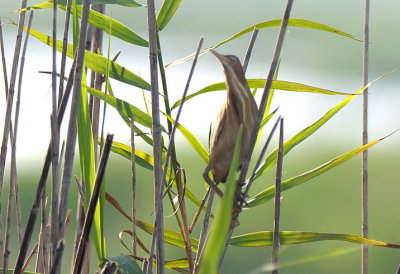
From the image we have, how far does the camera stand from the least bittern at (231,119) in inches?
50.3

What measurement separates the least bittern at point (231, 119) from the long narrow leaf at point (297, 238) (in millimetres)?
154

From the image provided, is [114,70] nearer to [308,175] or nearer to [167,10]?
[167,10]

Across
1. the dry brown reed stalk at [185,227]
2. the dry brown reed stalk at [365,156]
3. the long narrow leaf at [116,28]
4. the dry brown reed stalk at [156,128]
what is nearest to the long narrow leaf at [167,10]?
the long narrow leaf at [116,28]

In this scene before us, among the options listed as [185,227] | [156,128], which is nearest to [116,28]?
[156,128]

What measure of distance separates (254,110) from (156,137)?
0.32 metres

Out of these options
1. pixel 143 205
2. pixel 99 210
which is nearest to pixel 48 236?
pixel 99 210

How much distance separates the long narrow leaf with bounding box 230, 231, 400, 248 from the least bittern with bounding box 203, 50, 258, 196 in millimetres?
154

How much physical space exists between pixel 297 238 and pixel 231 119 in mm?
290

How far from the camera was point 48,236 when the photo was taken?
1159 millimetres

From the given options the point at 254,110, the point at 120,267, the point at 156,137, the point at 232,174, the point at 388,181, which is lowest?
the point at 120,267

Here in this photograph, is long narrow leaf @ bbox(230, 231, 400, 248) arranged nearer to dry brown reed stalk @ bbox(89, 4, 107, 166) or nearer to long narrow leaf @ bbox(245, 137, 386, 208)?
long narrow leaf @ bbox(245, 137, 386, 208)

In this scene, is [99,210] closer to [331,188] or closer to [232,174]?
[232,174]

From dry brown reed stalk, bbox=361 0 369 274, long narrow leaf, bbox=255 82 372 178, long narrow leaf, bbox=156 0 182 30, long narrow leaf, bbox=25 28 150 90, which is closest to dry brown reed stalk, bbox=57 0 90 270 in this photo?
long narrow leaf, bbox=25 28 150 90

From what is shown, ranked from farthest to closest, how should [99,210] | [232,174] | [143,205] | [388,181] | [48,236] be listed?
[388,181]
[143,205]
[48,236]
[99,210]
[232,174]
